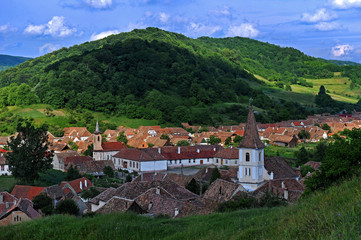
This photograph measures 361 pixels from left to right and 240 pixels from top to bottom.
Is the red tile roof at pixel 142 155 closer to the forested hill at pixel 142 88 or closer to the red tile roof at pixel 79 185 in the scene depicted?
the red tile roof at pixel 79 185

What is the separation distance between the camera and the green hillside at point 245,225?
8.03 meters

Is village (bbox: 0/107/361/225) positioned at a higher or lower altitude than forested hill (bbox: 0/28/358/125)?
lower

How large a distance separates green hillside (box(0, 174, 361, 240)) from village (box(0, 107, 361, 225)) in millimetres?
7174

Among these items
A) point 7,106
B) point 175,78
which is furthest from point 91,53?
point 7,106

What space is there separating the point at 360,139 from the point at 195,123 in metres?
76.6

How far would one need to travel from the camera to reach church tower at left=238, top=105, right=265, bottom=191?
109ft

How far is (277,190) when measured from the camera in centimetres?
2634

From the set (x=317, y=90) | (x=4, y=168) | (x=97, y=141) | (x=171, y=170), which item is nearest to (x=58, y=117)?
(x=97, y=141)

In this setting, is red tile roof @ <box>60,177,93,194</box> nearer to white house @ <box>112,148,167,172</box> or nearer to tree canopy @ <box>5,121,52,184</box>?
tree canopy @ <box>5,121,52,184</box>

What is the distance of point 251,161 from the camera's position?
3350cm

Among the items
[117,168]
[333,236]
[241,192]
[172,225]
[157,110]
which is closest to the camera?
[333,236]

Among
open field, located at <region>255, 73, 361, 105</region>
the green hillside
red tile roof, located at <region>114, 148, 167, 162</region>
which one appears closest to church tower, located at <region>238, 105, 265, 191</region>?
the green hillside

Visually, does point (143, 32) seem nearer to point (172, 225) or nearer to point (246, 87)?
point (246, 87)

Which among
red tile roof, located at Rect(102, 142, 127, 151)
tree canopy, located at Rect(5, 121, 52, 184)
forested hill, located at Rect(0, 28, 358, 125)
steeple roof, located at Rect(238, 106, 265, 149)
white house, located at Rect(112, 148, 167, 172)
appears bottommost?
white house, located at Rect(112, 148, 167, 172)
